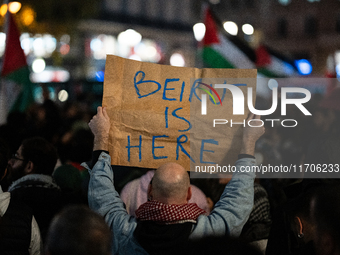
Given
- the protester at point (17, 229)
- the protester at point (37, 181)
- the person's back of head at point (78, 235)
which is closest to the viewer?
the person's back of head at point (78, 235)

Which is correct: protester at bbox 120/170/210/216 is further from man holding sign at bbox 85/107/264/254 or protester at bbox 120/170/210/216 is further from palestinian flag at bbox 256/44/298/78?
palestinian flag at bbox 256/44/298/78

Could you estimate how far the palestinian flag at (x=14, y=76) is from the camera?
6.20 metres

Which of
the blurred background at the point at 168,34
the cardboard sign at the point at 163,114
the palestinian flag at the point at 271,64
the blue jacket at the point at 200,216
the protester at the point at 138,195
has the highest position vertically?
the blurred background at the point at 168,34

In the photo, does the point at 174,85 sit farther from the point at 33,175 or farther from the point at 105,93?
the point at 33,175

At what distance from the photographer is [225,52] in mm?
4414

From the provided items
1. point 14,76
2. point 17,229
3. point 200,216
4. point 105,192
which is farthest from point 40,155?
point 14,76

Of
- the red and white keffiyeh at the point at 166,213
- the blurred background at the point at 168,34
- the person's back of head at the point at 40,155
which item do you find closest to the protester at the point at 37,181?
the person's back of head at the point at 40,155

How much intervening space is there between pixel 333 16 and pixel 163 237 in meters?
46.1

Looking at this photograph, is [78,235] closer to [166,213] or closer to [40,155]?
[166,213]

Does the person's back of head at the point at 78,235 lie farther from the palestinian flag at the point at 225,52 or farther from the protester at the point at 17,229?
the palestinian flag at the point at 225,52

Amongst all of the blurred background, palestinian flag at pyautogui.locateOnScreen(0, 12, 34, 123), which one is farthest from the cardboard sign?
the blurred background

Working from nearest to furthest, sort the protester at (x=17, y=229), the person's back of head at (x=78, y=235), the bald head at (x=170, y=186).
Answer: the person's back of head at (x=78, y=235)
the bald head at (x=170, y=186)
the protester at (x=17, y=229)

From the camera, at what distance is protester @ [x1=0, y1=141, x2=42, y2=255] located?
2.38 metres

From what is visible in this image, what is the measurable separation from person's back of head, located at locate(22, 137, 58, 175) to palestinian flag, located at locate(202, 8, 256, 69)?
1895 millimetres
